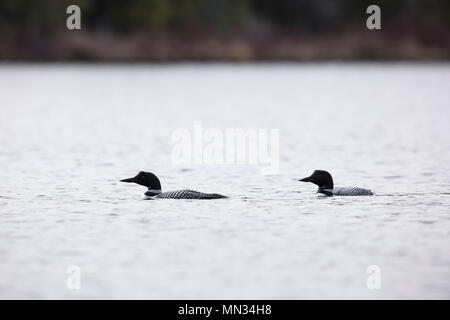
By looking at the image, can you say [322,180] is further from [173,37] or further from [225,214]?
[173,37]

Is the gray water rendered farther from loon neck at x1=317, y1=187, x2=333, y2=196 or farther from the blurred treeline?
the blurred treeline

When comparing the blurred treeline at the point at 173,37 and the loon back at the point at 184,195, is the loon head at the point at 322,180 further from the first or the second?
the blurred treeline at the point at 173,37

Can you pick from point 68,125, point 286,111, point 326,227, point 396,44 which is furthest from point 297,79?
point 326,227

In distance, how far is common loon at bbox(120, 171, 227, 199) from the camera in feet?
41.1

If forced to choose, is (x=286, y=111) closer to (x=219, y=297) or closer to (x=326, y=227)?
(x=326, y=227)

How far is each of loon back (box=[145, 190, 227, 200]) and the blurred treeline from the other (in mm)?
34872

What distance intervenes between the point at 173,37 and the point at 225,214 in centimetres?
3839

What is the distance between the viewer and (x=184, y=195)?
492 inches

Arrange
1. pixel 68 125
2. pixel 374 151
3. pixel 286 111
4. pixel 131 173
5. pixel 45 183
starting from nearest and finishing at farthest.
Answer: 1. pixel 45 183
2. pixel 131 173
3. pixel 374 151
4. pixel 68 125
5. pixel 286 111

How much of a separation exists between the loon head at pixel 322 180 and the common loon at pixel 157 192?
105 cm

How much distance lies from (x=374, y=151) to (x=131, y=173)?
4.73 metres

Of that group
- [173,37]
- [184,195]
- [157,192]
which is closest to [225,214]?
[184,195]

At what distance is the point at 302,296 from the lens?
8.20 m

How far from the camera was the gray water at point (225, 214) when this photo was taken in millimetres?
8703
